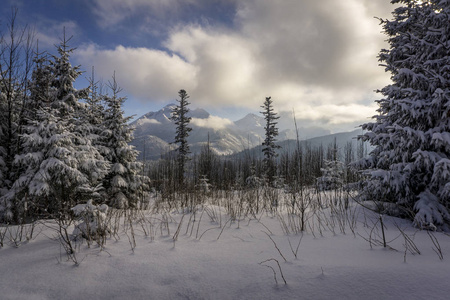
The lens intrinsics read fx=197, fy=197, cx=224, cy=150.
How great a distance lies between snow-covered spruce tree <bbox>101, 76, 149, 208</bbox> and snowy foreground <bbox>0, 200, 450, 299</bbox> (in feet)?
29.2

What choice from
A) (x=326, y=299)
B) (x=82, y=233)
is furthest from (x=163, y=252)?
(x=326, y=299)

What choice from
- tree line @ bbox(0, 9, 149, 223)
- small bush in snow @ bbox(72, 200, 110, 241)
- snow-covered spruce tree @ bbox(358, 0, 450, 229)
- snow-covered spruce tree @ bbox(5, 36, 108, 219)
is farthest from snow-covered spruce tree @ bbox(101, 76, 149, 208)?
snow-covered spruce tree @ bbox(358, 0, 450, 229)

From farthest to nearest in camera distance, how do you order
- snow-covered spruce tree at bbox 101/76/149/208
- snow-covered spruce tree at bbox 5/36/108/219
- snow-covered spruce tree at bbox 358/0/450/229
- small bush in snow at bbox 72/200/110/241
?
snow-covered spruce tree at bbox 101/76/149/208, snow-covered spruce tree at bbox 5/36/108/219, snow-covered spruce tree at bbox 358/0/450/229, small bush in snow at bbox 72/200/110/241

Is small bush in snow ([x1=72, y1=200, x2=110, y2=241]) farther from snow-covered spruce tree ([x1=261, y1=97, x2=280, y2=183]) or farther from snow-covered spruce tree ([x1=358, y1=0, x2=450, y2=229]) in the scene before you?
snow-covered spruce tree ([x1=261, y1=97, x2=280, y2=183])

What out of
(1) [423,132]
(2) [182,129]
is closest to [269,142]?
(2) [182,129]

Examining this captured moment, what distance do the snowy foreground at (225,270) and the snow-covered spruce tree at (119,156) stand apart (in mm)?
8897

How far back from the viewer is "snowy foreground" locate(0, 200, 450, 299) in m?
1.48

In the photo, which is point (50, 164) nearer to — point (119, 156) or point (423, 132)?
point (119, 156)

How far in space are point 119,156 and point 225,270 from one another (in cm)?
1154

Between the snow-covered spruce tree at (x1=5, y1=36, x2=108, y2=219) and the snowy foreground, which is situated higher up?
the snow-covered spruce tree at (x1=5, y1=36, x2=108, y2=219)

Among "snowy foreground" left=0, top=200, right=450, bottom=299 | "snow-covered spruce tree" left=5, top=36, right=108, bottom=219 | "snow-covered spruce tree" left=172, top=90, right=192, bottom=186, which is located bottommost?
"snowy foreground" left=0, top=200, right=450, bottom=299

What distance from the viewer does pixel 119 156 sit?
11.6 m

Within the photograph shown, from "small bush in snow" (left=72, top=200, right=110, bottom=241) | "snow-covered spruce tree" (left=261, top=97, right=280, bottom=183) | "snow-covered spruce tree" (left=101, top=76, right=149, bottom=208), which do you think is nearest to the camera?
"small bush in snow" (left=72, top=200, right=110, bottom=241)

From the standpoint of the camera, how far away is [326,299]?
1.37m
